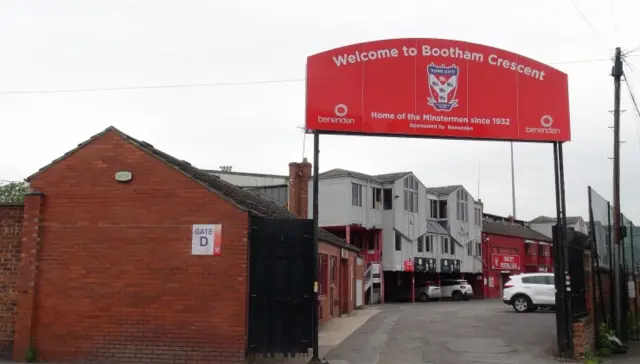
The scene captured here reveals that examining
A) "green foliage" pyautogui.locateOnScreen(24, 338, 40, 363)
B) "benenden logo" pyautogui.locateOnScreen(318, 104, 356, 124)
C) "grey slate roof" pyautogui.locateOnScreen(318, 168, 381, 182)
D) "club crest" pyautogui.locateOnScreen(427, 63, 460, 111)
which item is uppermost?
"grey slate roof" pyautogui.locateOnScreen(318, 168, 381, 182)

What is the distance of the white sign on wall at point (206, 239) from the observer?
12430 millimetres

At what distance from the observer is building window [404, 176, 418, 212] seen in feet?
149

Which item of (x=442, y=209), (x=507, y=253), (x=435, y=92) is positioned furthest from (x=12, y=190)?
(x=435, y=92)

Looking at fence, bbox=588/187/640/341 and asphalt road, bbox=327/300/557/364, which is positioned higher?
fence, bbox=588/187/640/341

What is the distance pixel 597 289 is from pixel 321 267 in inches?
306

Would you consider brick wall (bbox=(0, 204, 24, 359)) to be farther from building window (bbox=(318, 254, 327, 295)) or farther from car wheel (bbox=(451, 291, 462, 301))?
car wheel (bbox=(451, 291, 462, 301))

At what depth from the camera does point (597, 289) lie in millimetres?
16703

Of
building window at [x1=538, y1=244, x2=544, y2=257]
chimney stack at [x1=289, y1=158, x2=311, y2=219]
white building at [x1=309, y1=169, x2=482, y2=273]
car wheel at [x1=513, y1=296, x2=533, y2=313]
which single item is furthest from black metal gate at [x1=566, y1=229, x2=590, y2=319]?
building window at [x1=538, y1=244, x2=544, y2=257]

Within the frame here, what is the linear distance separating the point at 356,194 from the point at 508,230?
26.9 m

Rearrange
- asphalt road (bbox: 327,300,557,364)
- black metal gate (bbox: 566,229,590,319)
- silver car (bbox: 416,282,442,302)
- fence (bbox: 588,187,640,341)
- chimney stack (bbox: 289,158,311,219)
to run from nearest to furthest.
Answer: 1. asphalt road (bbox: 327,300,557,364)
2. black metal gate (bbox: 566,229,590,319)
3. fence (bbox: 588,187,640,341)
4. chimney stack (bbox: 289,158,311,219)
5. silver car (bbox: 416,282,442,302)

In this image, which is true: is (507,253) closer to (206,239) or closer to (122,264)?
(206,239)

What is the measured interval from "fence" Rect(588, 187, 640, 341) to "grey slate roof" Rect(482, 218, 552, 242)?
3679 cm

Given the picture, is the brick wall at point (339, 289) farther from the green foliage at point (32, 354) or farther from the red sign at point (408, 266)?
the red sign at point (408, 266)

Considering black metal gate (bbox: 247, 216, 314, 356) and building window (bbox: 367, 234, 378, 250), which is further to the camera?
building window (bbox: 367, 234, 378, 250)
